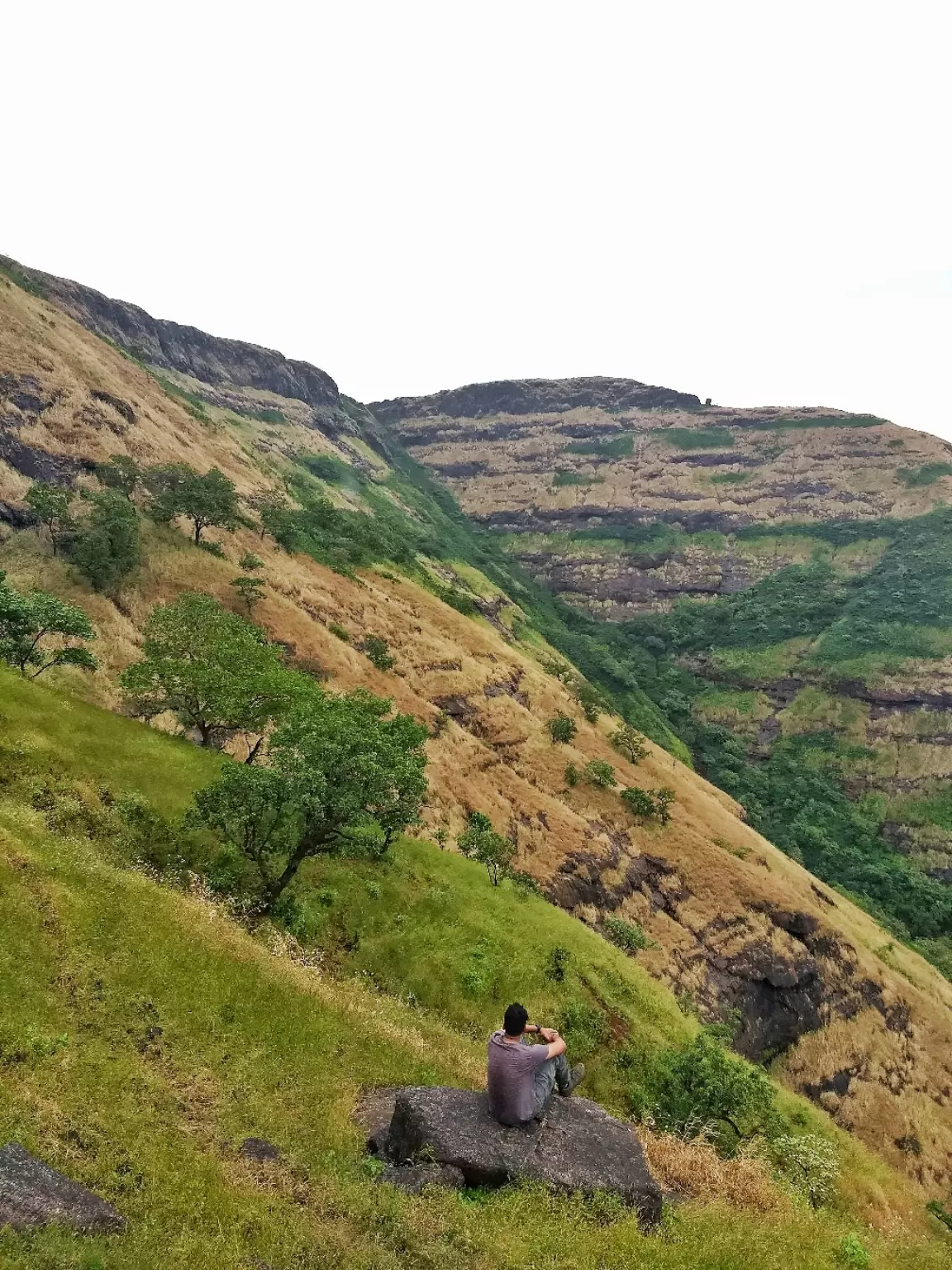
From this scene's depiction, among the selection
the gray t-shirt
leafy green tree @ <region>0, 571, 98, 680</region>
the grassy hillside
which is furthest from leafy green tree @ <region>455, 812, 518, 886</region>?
the gray t-shirt

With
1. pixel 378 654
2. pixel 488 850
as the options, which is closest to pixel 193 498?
pixel 378 654

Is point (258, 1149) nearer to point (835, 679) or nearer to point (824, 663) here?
point (835, 679)

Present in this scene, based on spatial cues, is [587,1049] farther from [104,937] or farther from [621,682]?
[621,682]

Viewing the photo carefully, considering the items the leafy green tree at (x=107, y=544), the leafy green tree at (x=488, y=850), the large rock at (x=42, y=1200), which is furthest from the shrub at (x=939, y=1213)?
the leafy green tree at (x=107, y=544)

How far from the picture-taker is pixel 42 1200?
28.8 ft

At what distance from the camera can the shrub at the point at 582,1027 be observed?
1021 inches

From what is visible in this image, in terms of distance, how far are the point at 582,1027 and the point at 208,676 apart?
2131cm

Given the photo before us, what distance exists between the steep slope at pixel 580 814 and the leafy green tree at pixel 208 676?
6682mm

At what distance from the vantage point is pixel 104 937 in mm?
15969

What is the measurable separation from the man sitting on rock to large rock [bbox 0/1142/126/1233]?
598 cm

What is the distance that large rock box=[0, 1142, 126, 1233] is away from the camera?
850 centimetres

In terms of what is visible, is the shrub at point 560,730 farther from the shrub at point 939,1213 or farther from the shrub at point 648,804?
the shrub at point 939,1213

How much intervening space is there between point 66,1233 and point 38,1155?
1832mm

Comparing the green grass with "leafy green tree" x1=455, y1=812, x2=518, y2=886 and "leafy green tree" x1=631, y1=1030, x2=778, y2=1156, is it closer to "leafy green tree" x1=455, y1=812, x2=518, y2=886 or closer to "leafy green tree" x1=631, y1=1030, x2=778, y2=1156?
"leafy green tree" x1=455, y1=812, x2=518, y2=886
